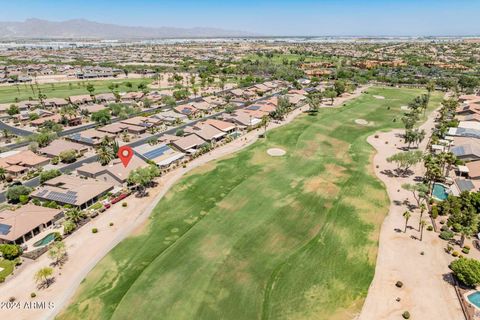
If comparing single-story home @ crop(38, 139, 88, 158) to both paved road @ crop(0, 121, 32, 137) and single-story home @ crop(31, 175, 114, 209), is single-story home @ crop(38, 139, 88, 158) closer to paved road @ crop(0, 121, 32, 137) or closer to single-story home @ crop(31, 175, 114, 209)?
single-story home @ crop(31, 175, 114, 209)

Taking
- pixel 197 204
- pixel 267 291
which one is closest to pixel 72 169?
pixel 197 204

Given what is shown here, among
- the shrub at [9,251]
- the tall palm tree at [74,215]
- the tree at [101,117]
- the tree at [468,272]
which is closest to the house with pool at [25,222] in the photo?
the shrub at [9,251]

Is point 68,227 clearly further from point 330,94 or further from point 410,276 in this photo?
point 330,94

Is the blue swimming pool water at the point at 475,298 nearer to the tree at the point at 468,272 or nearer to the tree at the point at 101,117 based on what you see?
the tree at the point at 468,272

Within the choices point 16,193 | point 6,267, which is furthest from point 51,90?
point 6,267

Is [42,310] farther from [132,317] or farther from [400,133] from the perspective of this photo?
[400,133]

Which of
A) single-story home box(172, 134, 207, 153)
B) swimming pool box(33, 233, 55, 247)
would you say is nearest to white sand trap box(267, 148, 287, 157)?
single-story home box(172, 134, 207, 153)

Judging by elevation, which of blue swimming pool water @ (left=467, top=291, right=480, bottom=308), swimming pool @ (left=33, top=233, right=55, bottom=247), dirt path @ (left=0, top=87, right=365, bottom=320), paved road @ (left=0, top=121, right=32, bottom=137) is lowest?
swimming pool @ (left=33, top=233, right=55, bottom=247)
